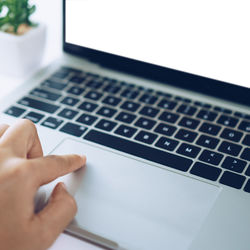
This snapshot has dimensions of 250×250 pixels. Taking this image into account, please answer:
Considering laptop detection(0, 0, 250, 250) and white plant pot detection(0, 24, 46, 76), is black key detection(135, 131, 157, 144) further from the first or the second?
white plant pot detection(0, 24, 46, 76)

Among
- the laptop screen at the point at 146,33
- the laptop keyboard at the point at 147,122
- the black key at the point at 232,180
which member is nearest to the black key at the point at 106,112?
the laptop keyboard at the point at 147,122

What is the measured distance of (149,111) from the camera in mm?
676

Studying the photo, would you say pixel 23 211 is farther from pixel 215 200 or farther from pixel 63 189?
pixel 215 200

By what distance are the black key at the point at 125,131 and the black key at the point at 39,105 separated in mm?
115

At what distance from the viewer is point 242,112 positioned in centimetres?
68

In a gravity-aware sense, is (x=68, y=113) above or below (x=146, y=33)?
below

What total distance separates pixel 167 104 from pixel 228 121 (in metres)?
0.10

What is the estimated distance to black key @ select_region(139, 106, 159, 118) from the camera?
67 cm

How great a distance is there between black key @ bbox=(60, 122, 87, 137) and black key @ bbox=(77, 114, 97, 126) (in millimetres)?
13

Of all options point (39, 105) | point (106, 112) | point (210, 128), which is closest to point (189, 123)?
point (210, 128)

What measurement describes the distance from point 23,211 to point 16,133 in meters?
0.11

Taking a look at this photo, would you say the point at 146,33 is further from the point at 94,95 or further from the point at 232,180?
the point at 232,180

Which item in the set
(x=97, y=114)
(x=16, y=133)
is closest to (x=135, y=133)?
(x=97, y=114)

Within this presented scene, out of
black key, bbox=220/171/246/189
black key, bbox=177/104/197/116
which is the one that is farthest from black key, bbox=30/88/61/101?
black key, bbox=220/171/246/189
